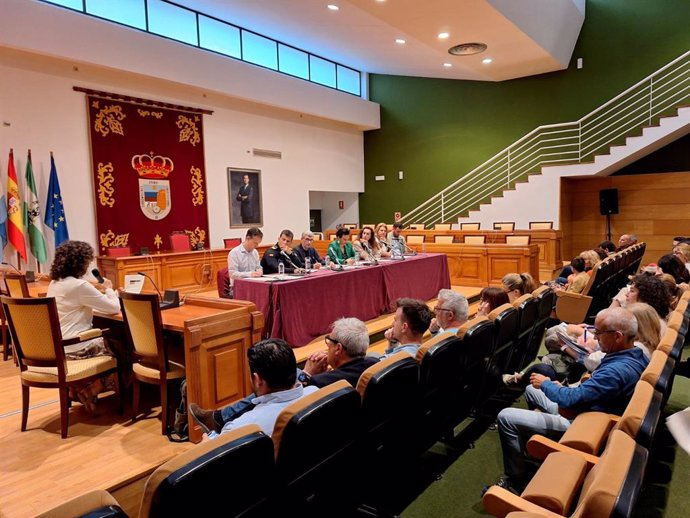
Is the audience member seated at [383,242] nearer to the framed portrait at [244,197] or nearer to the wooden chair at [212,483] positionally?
the framed portrait at [244,197]

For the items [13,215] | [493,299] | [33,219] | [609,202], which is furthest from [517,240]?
[13,215]

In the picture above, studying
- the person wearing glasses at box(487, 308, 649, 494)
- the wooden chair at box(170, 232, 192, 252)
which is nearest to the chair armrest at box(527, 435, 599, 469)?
the person wearing glasses at box(487, 308, 649, 494)

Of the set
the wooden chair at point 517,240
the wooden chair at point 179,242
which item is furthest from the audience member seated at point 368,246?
the wooden chair at point 179,242

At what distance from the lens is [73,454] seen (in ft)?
9.19

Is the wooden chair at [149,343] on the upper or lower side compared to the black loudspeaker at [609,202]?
lower

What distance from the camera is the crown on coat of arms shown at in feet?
28.5

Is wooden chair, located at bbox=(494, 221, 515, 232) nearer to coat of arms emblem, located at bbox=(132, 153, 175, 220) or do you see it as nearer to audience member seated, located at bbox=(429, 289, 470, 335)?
coat of arms emblem, located at bbox=(132, 153, 175, 220)

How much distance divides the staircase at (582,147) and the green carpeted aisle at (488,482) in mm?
7970

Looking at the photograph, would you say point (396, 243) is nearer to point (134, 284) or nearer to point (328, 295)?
point (328, 295)

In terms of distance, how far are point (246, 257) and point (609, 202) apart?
27.5 feet

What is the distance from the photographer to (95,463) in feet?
8.83

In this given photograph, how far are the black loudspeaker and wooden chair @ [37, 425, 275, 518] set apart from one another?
10747 mm

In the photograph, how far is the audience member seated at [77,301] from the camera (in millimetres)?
3291

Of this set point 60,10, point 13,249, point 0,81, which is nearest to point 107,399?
point 13,249
